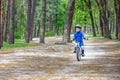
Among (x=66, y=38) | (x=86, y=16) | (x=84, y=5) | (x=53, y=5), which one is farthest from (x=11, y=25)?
(x=53, y=5)

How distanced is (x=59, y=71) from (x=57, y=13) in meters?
74.4

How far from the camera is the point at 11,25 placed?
38.9 m

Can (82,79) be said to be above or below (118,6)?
below

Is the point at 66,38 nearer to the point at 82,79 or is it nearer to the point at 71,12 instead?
the point at 71,12

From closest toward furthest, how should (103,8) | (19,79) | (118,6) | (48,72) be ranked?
(19,79) → (48,72) → (118,6) → (103,8)

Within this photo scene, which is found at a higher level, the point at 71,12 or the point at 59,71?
the point at 71,12

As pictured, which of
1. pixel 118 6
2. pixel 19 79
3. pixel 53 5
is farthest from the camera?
pixel 53 5

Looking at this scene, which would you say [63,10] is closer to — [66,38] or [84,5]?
[84,5]

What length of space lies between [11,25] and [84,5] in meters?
23.5

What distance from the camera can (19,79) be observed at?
12844mm

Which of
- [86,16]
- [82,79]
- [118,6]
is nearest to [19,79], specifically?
[82,79]

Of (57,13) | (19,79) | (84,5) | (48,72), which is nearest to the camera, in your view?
(19,79)

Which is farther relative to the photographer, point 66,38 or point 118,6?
point 118,6

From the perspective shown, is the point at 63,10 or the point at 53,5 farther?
the point at 63,10
